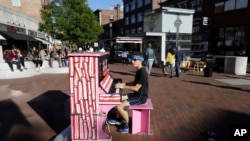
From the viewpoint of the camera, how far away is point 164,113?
552cm

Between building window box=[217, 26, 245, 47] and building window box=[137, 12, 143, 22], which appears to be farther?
building window box=[137, 12, 143, 22]

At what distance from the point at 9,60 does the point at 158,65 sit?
35.6ft

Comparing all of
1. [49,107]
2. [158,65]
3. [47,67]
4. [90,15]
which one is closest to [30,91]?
[49,107]

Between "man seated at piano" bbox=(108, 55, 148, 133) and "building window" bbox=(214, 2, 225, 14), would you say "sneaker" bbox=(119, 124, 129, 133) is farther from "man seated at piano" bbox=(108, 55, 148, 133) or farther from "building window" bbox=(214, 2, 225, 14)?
"building window" bbox=(214, 2, 225, 14)

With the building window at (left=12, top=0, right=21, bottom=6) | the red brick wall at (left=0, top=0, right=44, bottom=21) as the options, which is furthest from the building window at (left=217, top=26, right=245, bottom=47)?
the building window at (left=12, top=0, right=21, bottom=6)

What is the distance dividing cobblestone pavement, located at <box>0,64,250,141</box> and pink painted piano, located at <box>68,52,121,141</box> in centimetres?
56

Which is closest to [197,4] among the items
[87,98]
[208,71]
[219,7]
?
[219,7]

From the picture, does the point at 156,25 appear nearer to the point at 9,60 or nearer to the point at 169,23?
the point at 169,23

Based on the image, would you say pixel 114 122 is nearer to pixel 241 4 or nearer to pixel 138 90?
pixel 138 90

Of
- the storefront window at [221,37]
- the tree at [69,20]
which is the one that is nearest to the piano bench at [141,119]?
the tree at [69,20]

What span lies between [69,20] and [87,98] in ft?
68.4

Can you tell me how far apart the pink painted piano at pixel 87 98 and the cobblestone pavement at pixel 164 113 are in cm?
56

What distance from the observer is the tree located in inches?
896

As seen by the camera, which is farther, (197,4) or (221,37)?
(197,4)
